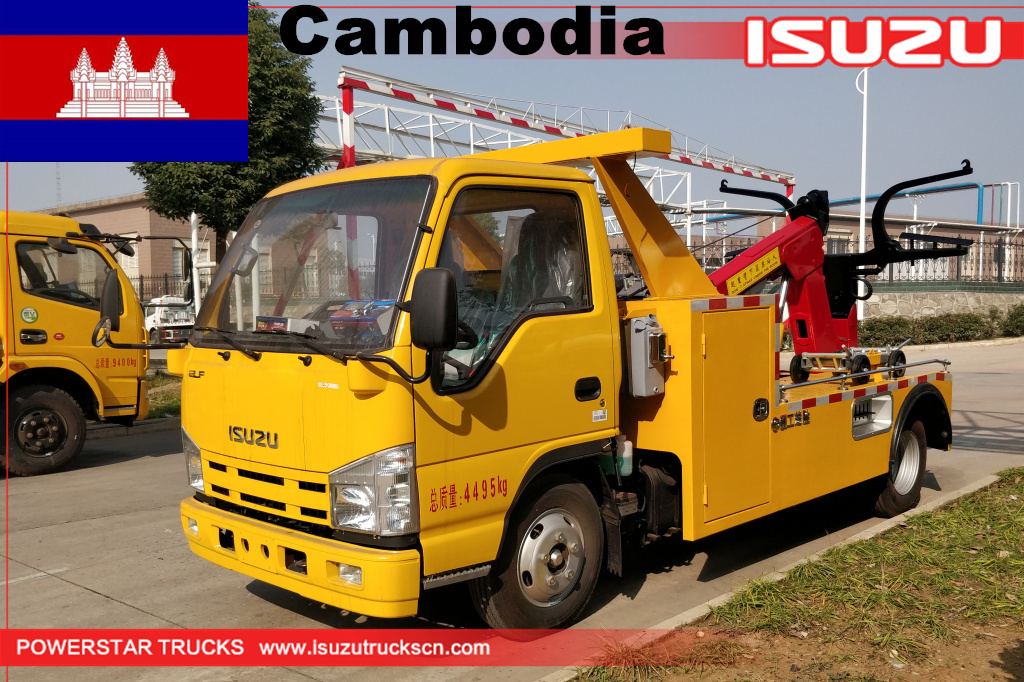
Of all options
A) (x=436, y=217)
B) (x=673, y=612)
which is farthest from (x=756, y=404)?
(x=436, y=217)

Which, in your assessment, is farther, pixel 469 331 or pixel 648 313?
pixel 648 313

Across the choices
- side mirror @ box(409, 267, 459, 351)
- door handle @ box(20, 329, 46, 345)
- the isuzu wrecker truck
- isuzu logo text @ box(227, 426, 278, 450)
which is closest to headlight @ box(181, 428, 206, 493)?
the isuzu wrecker truck

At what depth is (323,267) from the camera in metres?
4.43

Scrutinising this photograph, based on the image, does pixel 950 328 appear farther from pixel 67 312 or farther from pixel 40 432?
pixel 40 432

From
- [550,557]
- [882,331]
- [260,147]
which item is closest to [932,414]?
[550,557]

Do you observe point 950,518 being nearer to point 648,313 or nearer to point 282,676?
point 648,313

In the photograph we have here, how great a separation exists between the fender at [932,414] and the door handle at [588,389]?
3554 millimetres

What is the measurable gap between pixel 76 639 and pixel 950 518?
19.0ft

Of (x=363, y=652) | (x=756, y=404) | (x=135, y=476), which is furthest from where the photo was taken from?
(x=135, y=476)

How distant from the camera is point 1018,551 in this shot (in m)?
5.65

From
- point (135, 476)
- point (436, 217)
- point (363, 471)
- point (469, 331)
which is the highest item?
point (436, 217)

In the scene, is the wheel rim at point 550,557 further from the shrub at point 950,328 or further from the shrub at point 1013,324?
the shrub at point 1013,324

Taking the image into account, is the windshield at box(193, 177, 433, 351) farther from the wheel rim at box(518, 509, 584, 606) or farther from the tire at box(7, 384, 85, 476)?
the tire at box(7, 384, 85, 476)

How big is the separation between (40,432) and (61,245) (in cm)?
199
